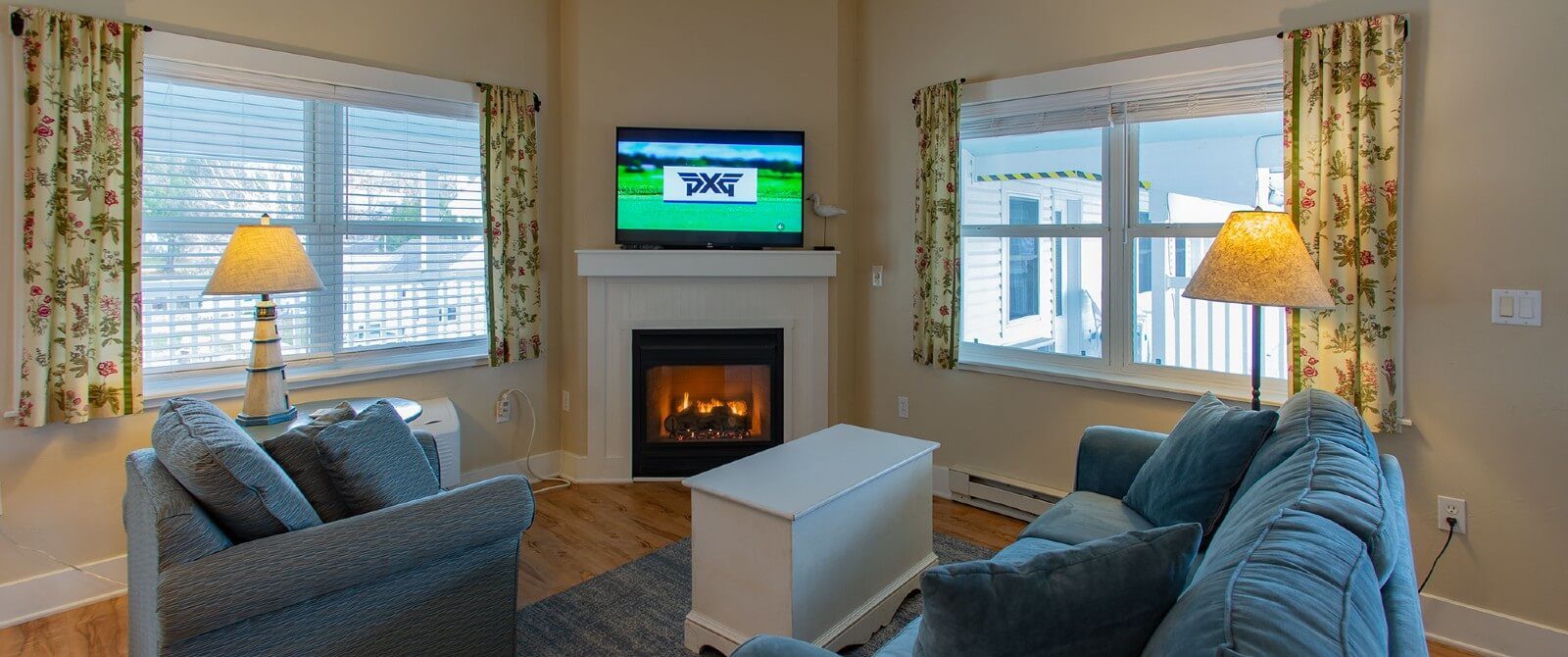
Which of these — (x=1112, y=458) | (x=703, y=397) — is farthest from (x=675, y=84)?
(x=1112, y=458)

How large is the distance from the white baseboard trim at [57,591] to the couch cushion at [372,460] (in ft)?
5.40

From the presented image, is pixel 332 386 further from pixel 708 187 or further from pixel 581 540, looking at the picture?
pixel 708 187

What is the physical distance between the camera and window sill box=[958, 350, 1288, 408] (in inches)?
118

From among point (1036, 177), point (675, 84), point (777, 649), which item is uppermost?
point (675, 84)

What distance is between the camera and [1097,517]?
227 centimetres

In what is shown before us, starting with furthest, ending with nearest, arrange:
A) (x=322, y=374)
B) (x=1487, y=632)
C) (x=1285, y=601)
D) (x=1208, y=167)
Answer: (x=322, y=374)
(x=1208, y=167)
(x=1487, y=632)
(x=1285, y=601)

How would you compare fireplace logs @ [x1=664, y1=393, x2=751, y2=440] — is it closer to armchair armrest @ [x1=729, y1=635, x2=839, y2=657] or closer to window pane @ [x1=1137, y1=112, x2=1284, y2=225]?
window pane @ [x1=1137, y1=112, x2=1284, y2=225]

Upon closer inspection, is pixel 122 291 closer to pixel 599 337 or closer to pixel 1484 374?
pixel 599 337

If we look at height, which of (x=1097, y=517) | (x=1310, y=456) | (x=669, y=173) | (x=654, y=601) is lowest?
(x=654, y=601)

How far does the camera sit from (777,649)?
131 centimetres

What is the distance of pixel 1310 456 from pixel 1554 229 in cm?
163

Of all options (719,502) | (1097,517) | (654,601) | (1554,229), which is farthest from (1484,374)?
(654,601)

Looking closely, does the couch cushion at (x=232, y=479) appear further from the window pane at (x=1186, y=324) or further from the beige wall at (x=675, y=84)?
the window pane at (x=1186, y=324)

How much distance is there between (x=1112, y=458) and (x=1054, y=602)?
65.8 inches
